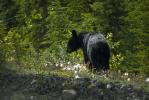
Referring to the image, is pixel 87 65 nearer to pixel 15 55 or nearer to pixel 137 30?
pixel 15 55

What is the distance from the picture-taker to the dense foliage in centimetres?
2480

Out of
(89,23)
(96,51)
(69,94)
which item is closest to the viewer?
(69,94)

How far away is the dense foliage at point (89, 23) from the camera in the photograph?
2480cm

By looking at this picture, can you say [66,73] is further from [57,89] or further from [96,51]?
[96,51]

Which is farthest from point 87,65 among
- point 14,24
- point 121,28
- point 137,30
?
point 14,24

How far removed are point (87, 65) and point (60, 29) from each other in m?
18.2

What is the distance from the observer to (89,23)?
28422mm

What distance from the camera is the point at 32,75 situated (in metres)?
10.6

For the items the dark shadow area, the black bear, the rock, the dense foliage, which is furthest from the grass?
the dense foliage

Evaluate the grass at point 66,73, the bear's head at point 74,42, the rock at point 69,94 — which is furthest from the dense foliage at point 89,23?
the rock at point 69,94

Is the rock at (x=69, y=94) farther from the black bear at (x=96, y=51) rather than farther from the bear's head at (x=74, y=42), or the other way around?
the bear's head at (x=74, y=42)

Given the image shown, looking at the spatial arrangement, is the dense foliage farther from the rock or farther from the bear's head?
the rock

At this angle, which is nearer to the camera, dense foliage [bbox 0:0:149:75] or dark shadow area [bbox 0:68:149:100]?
dark shadow area [bbox 0:68:149:100]

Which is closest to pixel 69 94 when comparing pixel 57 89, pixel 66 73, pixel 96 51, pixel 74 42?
pixel 57 89
